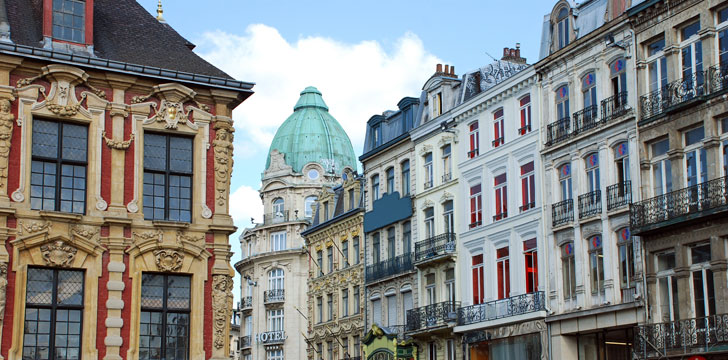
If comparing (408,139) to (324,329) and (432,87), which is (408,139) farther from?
(324,329)

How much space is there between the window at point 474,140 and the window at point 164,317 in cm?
2160

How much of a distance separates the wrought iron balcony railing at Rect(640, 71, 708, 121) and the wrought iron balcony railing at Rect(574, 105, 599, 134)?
111 inches

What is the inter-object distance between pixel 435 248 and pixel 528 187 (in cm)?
723

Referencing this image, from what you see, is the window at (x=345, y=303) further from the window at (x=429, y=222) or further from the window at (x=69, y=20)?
the window at (x=69, y=20)

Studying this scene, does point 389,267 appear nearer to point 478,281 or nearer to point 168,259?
point 478,281

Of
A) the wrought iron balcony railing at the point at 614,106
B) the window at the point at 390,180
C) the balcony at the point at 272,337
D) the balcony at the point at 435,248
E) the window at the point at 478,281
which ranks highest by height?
the window at the point at 390,180

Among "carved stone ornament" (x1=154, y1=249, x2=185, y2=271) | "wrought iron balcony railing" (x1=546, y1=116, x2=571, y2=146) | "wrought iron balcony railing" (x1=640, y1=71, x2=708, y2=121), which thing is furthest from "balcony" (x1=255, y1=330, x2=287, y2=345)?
"carved stone ornament" (x1=154, y1=249, x2=185, y2=271)

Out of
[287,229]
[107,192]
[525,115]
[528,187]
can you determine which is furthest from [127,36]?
[287,229]

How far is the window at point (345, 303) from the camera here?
6022cm

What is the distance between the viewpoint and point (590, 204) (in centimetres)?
3909

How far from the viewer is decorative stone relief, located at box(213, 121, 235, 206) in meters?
28.8

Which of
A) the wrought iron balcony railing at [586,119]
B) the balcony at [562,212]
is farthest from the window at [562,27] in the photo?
the balcony at [562,212]

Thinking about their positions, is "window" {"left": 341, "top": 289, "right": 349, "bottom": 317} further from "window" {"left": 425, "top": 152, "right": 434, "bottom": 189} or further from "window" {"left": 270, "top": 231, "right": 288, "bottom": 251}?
"window" {"left": 270, "top": 231, "right": 288, "bottom": 251}

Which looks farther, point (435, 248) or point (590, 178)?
point (435, 248)
